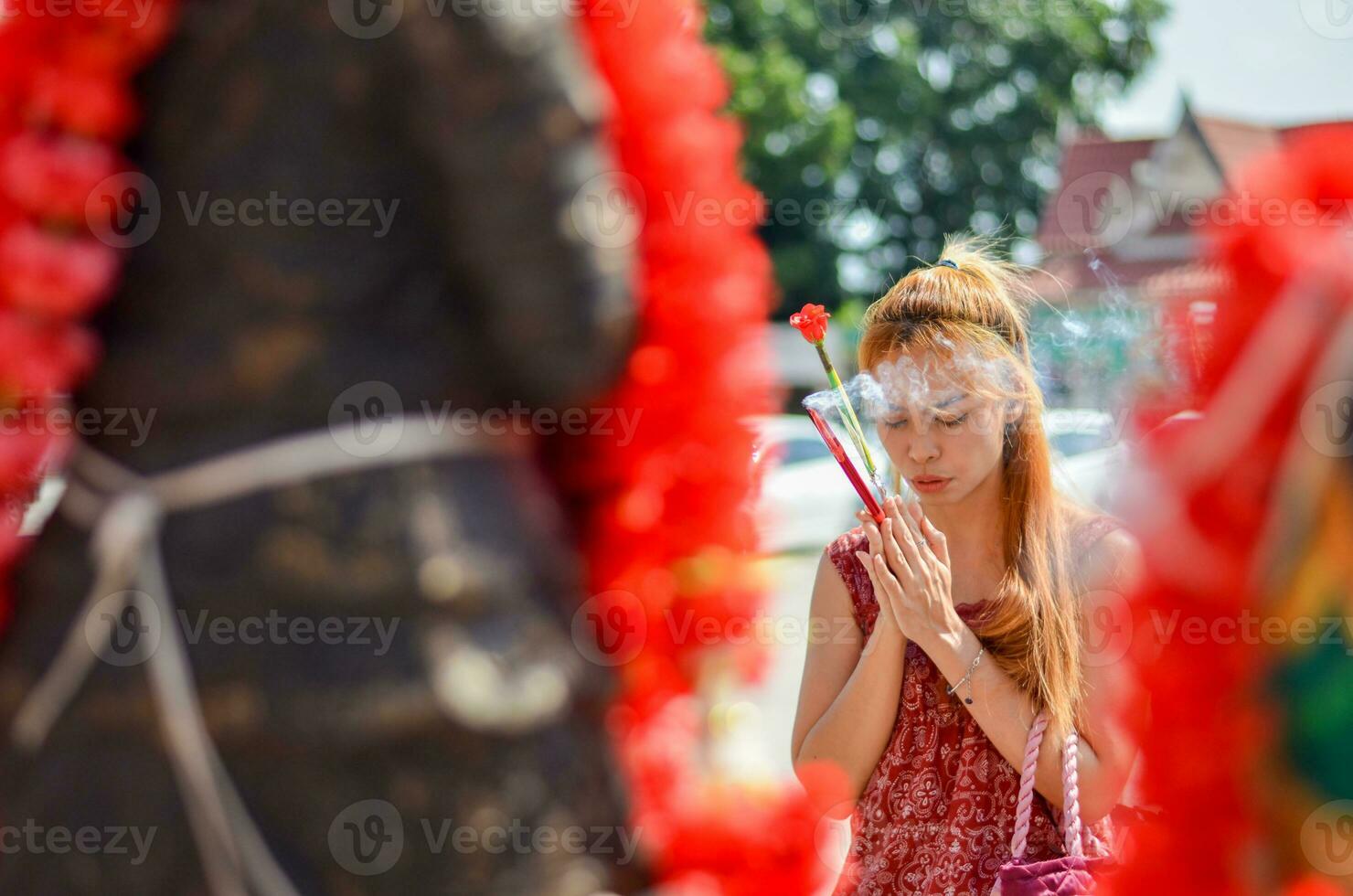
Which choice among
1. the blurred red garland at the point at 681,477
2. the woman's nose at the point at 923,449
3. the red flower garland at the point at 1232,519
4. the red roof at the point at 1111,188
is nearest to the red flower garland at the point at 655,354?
the blurred red garland at the point at 681,477

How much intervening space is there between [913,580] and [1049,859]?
415mm

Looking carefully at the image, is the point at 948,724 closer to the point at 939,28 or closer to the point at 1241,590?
the point at 1241,590

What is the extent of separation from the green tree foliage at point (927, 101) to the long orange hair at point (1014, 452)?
1857cm

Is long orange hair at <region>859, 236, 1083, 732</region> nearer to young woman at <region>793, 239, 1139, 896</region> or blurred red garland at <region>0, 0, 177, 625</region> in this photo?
young woman at <region>793, 239, 1139, 896</region>

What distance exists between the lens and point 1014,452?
2.02m

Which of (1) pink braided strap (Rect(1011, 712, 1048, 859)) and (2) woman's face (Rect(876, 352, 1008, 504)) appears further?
(2) woman's face (Rect(876, 352, 1008, 504))

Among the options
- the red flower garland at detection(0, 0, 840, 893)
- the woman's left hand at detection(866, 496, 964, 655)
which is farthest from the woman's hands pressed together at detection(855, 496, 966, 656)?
the red flower garland at detection(0, 0, 840, 893)

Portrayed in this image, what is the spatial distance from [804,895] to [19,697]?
700 mm

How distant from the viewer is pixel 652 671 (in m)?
1.18

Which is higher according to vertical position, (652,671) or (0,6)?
(0,6)

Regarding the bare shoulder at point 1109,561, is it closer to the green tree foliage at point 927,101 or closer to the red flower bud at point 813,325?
the red flower bud at point 813,325

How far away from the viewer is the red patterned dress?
5.91ft

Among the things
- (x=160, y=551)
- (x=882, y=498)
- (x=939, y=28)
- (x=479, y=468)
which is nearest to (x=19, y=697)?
(x=160, y=551)

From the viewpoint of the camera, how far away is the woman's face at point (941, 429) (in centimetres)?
193
